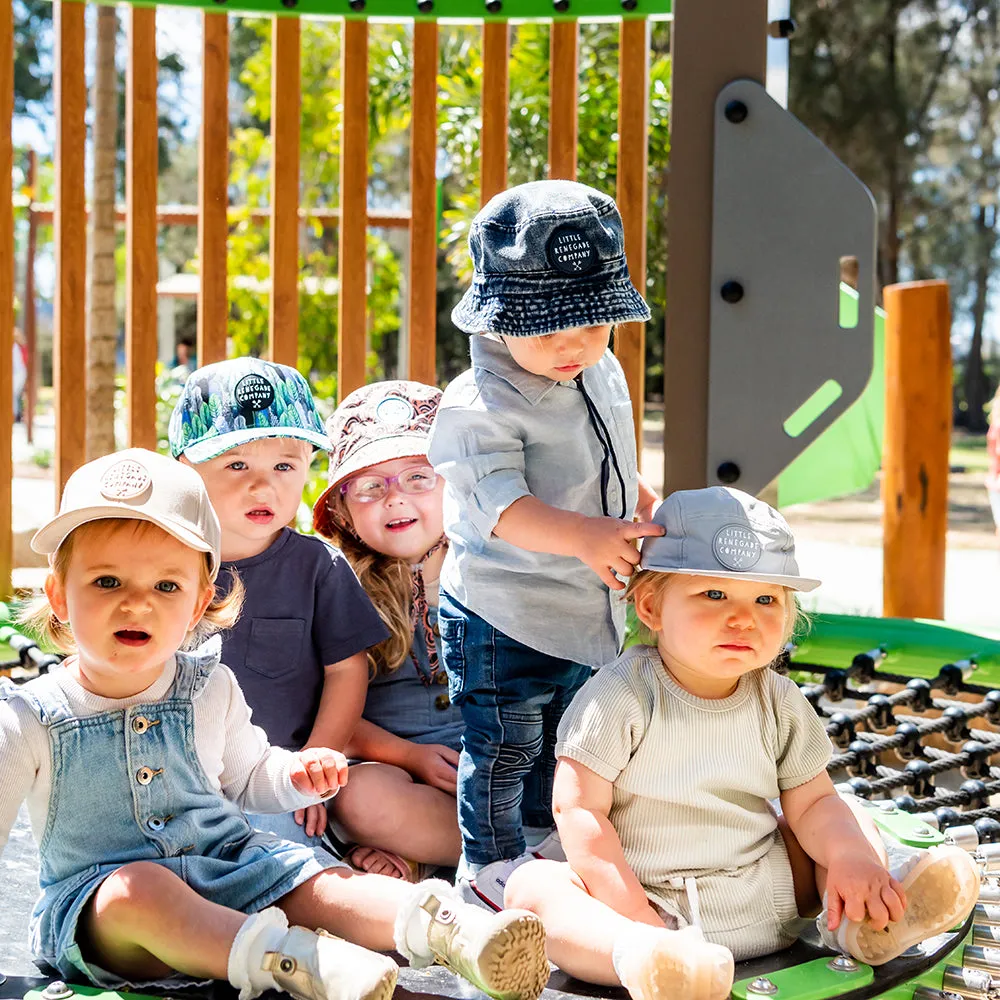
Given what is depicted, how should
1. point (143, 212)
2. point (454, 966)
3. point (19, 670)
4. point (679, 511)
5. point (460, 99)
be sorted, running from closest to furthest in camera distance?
point (454, 966)
point (679, 511)
point (19, 670)
point (143, 212)
point (460, 99)

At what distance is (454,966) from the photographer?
5.18ft

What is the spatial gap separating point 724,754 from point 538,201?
85 centimetres

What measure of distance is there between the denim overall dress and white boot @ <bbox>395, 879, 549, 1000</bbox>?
223 millimetres

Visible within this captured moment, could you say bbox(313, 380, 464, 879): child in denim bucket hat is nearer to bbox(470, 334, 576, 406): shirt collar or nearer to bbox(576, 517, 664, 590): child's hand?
bbox(470, 334, 576, 406): shirt collar

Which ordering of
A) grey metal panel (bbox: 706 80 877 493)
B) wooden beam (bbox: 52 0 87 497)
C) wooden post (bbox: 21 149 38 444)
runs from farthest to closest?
wooden post (bbox: 21 149 38 444) < wooden beam (bbox: 52 0 87 497) < grey metal panel (bbox: 706 80 877 493)

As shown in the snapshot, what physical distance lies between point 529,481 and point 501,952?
82 cm

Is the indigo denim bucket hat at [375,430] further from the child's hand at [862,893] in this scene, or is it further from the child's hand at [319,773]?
the child's hand at [862,893]

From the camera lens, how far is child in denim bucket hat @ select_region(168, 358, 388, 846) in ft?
7.62

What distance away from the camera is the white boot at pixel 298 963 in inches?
59.7

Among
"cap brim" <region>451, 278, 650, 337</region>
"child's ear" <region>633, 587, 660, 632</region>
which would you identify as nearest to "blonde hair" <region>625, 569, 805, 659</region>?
"child's ear" <region>633, 587, 660, 632</region>

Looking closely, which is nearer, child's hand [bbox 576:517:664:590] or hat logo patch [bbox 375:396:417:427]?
child's hand [bbox 576:517:664:590]

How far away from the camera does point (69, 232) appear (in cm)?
380

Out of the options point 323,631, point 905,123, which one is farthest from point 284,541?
point 905,123

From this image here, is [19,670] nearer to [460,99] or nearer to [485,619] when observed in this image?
[485,619]
